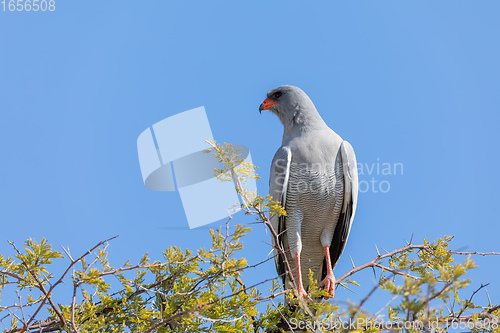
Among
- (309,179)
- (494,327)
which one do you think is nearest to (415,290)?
(494,327)

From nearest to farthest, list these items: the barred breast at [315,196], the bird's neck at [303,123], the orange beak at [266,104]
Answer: the barred breast at [315,196], the bird's neck at [303,123], the orange beak at [266,104]

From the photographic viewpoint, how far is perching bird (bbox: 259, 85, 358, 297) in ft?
15.4

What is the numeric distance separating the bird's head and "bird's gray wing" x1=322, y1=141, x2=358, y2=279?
548 millimetres

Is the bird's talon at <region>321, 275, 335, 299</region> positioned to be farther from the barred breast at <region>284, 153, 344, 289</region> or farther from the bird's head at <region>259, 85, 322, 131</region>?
the bird's head at <region>259, 85, 322, 131</region>

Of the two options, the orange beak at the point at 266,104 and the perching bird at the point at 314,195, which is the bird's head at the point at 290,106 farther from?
the perching bird at the point at 314,195

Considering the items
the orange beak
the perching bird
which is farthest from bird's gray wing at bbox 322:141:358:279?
the orange beak

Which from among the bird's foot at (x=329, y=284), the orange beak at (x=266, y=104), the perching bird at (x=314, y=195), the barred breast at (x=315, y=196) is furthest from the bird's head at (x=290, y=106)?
the bird's foot at (x=329, y=284)

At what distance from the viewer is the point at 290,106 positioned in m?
5.36

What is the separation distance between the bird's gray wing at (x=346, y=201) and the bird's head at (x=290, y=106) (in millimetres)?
548

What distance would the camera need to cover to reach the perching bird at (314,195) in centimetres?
470

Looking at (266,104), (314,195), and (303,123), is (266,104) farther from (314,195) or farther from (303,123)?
(314,195)

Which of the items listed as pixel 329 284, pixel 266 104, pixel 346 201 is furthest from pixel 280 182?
pixel 266 104

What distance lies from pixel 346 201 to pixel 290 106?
1240mm

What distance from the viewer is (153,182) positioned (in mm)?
5633
